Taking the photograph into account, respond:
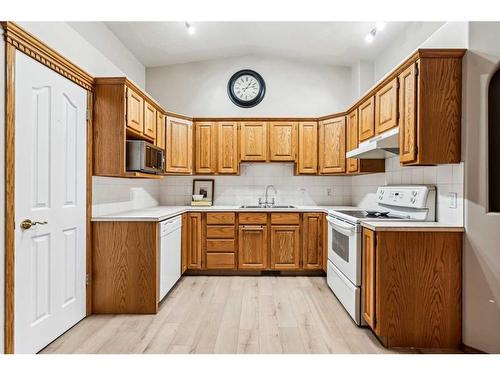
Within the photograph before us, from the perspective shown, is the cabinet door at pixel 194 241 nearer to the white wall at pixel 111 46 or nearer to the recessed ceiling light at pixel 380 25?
the white wall at pixel 111 46

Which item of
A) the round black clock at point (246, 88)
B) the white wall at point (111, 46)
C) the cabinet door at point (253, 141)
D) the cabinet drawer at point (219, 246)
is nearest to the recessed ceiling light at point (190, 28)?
the white wall at point (111, 46)

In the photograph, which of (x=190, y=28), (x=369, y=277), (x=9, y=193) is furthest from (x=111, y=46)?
(x=369, y=277)

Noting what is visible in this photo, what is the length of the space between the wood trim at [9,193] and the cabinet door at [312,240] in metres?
2.92

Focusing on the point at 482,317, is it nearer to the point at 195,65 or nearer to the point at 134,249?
the point at 134,249

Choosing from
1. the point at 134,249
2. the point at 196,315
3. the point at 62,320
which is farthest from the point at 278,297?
the point at 62,320

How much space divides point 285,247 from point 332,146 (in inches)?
57.7

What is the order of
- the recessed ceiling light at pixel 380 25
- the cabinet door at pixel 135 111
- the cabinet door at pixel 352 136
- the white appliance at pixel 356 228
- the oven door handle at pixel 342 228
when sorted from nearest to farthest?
1. the white appliance at pixel 356 228
2. the oven door handle at pixel 342 228
3. the cabinet door at pixel 135 111
4. the recessed ceiling light at pixel 380 25
5. the cabinet door at pixel 352 136

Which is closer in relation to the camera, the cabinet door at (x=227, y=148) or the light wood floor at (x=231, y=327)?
the light wood floor at (x=231, y=327)

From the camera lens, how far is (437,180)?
246 cm

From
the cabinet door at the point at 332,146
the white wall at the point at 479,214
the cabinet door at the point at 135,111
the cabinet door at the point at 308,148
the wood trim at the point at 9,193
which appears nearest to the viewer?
the wood trim at the point at 9,193

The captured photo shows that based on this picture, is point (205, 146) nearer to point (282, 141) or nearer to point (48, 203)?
point (282, 141)

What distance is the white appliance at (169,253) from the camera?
287cm

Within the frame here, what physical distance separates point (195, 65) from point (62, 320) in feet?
11.9
